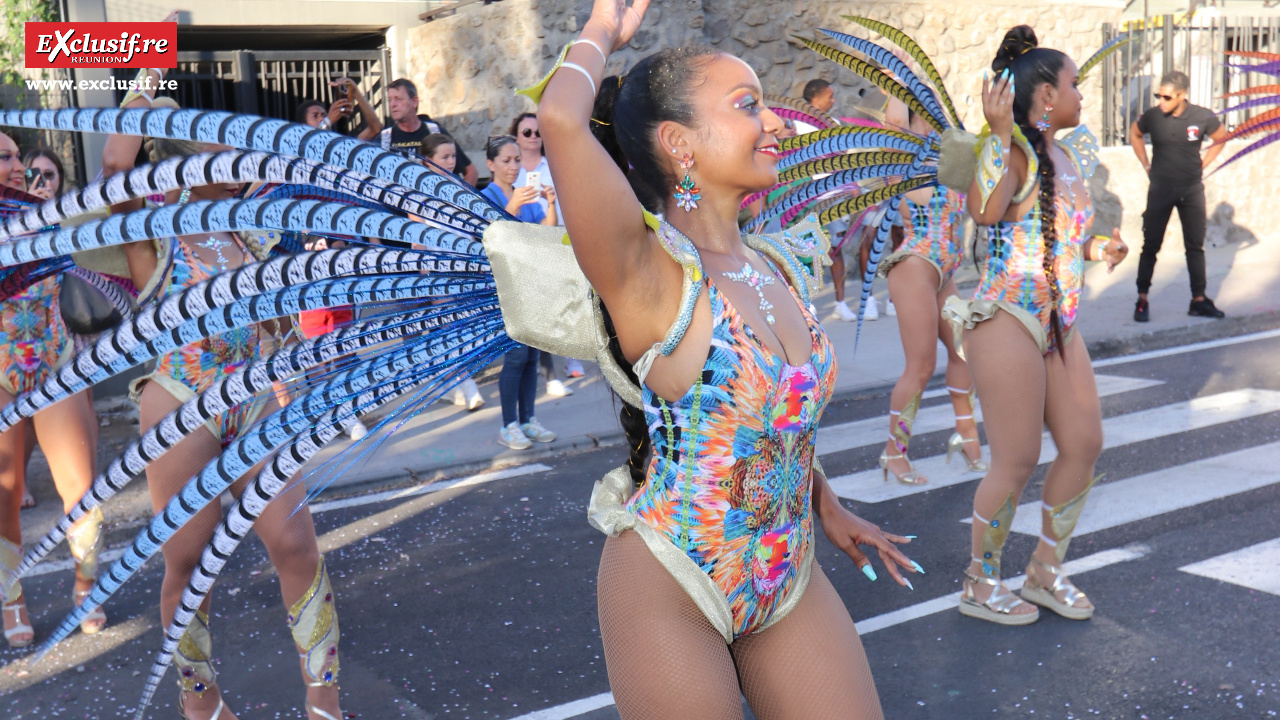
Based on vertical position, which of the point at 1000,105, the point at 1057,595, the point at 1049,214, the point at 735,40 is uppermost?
the point at 735,40

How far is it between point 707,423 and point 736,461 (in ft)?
0.32

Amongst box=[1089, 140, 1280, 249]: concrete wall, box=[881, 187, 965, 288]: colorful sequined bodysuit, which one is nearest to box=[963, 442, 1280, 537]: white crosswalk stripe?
box=[881, 187, 965, 288]: colorful sequined bodysuit

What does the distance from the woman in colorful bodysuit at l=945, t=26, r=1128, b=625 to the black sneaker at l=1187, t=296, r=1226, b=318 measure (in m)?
7.25

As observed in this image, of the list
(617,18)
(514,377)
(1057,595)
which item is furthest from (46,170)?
(1057,595)

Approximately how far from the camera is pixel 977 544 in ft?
14.4

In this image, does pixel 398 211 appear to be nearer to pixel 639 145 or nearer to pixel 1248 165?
pixel 639 145

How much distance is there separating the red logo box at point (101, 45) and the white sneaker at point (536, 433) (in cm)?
453

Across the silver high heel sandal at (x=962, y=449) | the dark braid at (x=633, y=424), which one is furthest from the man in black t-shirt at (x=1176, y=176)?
the dark braid at (x=633, y=424)

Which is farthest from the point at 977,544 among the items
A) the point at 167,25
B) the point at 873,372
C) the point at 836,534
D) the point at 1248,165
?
the point at 1248,165

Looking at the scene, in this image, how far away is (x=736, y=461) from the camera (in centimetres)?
212

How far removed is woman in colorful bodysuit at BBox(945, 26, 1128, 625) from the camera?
4.17m

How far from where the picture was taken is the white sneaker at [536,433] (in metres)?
7.55

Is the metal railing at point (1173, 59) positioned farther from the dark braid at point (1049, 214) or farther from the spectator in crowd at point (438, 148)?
the dark braid at point (1049, 214)

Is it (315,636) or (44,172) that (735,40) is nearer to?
(44,172)
